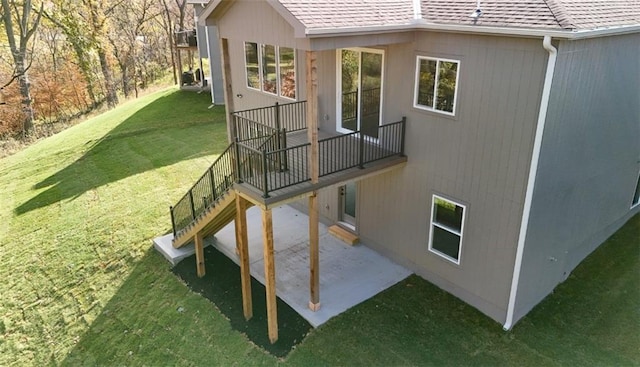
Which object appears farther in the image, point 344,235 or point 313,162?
point 344,235

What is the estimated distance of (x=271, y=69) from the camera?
42.4ft

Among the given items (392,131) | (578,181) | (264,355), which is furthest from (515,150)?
(264,355)

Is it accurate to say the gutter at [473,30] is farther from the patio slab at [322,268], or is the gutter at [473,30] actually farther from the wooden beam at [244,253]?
the patio slab at [322,268]

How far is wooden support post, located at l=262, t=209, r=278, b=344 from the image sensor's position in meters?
8.23

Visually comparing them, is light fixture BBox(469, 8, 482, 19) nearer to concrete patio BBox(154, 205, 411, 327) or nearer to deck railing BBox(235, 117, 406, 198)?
deck railing BBox(235, 117, 406, 198)

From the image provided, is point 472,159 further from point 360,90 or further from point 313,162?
point 360,90

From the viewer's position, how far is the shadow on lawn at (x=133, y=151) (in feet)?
56.0

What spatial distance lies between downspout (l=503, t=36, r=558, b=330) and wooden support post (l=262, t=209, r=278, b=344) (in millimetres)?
4551

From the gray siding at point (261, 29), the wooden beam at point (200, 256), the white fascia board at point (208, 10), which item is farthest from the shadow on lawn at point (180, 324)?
the white fascia board at point (208, 10)

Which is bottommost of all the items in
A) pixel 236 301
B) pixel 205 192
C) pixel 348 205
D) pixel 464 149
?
pixel 236 301

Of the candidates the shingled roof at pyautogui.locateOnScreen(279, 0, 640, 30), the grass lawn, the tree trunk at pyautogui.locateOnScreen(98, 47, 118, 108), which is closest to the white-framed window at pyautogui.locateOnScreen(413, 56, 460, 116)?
the shingled roof at pyautogui.locateOnScreen(279, 0, 640, 30)

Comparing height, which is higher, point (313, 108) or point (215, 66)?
point (313, 108)

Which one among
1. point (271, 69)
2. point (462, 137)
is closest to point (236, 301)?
point (462, 137)

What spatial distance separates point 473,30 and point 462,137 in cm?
200
